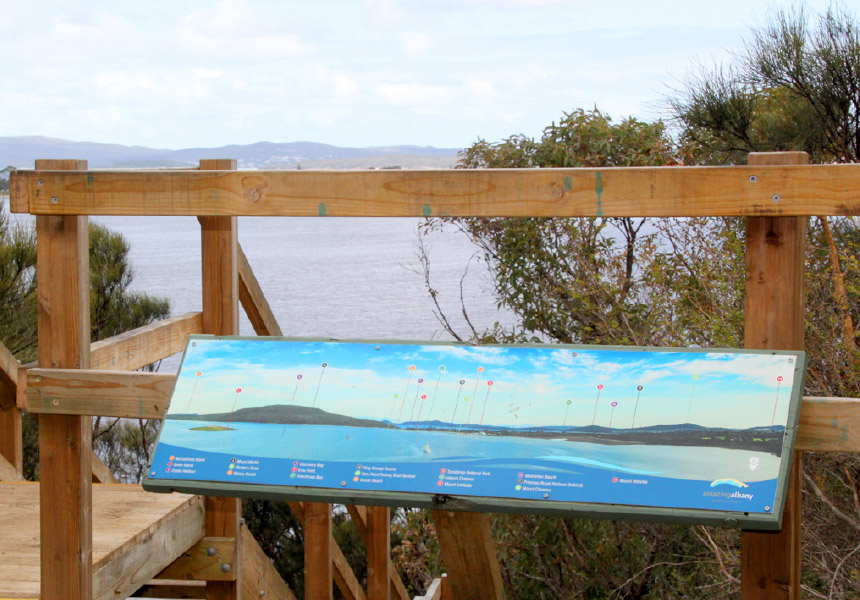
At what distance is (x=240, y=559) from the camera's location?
111 inches

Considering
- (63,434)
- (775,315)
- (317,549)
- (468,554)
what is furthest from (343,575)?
(775,315)

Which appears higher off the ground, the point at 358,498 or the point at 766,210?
the point at 766,210

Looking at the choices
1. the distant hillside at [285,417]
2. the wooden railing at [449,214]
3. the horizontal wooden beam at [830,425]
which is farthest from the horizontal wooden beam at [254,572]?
the horizontal wooden beam at [830,425]

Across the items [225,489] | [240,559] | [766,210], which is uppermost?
[766,210]

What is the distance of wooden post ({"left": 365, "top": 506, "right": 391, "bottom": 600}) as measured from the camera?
3.70m

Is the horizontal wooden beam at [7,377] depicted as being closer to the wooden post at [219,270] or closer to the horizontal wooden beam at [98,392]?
the wooden post at [219,270]

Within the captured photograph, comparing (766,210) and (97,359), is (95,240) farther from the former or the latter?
(766,210)

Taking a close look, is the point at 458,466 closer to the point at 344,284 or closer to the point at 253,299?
the point at 253,299

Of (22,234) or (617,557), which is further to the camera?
(22,234)

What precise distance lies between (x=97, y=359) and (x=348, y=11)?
2690 centimetres

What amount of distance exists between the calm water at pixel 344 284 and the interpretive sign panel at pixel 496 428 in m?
0.95

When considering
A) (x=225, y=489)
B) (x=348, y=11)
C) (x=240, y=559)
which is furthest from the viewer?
(x=348, y=11)

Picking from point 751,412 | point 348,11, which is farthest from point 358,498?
point 348,11

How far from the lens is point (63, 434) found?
1.86m
